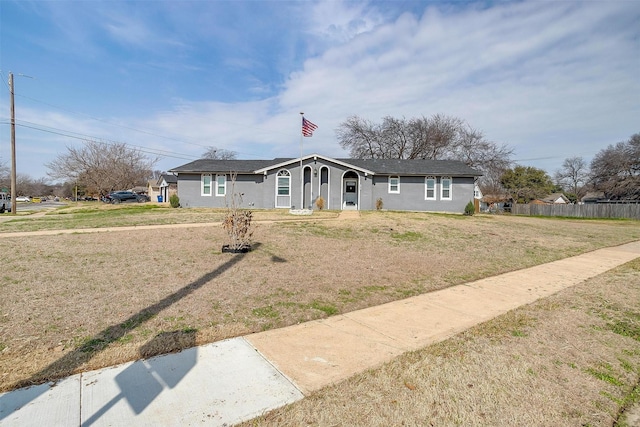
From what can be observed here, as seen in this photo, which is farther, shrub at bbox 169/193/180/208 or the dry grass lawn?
shrub at bbox 169/193/180/208

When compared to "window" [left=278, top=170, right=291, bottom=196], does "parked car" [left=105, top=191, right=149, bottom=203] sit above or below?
below

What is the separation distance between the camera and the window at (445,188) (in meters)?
23.9

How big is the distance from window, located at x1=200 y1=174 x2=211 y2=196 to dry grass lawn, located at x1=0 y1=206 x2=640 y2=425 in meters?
13.2

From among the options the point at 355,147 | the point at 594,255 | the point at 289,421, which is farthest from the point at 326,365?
the point at 355,147

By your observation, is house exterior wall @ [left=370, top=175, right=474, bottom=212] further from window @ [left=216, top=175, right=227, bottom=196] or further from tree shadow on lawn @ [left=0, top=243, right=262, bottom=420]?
tree shadow on lawn @ [left=0, top=243, right=262, bottom=420]

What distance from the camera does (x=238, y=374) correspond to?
9.59 ft

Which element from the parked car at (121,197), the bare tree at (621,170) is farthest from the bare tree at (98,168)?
the bare tree at (621,170)

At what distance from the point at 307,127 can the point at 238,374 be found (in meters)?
19.6

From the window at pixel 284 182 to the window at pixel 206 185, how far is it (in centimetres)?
512

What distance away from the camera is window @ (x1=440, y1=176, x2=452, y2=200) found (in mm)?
23891

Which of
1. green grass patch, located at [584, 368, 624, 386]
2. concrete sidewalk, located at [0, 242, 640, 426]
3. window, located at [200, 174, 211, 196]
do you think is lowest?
green grass patch, located at [584, 368, 624, 386]

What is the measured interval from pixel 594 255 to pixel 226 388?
37.9 feet

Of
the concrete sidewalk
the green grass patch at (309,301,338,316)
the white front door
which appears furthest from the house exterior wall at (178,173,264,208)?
the concrete sidewalk

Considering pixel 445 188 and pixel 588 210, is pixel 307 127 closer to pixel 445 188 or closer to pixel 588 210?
pixel 445 188
